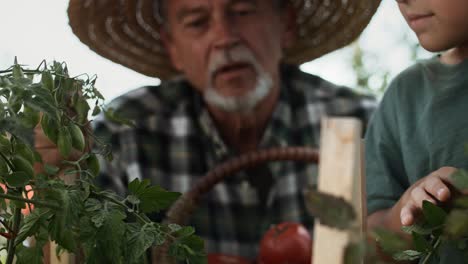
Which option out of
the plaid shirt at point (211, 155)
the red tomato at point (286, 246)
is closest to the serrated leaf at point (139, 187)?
the red tomato at point (286, 246)

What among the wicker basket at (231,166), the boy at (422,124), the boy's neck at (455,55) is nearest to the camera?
the boy at (422,124)

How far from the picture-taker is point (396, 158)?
44.7 inches

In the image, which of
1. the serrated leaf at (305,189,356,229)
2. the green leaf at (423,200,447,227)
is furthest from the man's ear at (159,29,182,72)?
the serrated leaf at (305,189,356,229)

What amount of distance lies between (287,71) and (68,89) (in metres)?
1.87

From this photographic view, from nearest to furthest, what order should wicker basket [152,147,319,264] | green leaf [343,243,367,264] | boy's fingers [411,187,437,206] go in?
green leaf [343,243,367,264]
boy's fingers [411,187,437,206]
wicker basket [152,147,319,264]

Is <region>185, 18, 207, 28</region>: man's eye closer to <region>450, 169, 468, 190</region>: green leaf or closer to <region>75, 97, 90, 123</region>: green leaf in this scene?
<region>75, 97, 90, 123</region>: green leaf

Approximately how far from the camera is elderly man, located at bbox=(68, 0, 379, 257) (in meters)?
2.27

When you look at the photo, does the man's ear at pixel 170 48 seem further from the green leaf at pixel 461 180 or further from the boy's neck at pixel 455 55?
the green leaf at pixel 461 180

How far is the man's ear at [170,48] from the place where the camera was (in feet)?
7.97

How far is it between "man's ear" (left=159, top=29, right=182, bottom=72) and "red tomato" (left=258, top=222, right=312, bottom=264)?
0.87 meters

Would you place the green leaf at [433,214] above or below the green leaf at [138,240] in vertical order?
above

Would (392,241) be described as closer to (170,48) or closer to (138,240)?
(138,240)

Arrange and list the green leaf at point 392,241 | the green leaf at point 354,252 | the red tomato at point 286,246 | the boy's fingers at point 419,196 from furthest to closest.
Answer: the red tomato at point 286,246, the boy's fingers at point 419,196, the green leaf at point 392,241, the green leaf at point 354,252

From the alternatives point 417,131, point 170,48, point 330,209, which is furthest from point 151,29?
point 330,209
